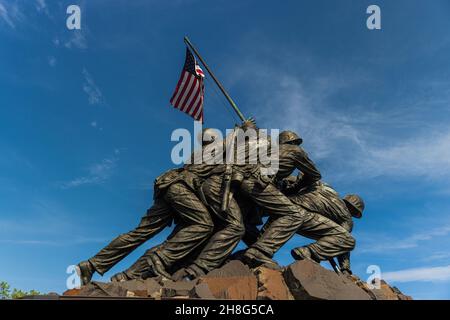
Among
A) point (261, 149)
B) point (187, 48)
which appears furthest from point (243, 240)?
point (187, 48)

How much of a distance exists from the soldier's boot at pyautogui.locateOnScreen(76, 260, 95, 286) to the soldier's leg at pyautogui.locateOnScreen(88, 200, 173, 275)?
0.07 meters

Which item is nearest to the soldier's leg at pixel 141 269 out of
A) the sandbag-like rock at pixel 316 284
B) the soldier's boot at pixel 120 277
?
the soldier's boot at pixel 120 277

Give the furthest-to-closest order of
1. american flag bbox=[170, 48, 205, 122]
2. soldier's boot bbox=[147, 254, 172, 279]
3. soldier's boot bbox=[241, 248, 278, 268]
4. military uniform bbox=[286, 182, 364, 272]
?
american flag bbox=[170, 48, 205, 122] < military uniform bbox=[286, 182, 364, 272] < soldier's boot bbox=[147, 254, 172, 279] < soldier's boot bbox=[241, 248, 278, 268]

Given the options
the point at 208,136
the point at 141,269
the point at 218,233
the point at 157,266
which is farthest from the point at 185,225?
the point at 208,136

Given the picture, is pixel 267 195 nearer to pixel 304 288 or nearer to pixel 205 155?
pixel 205 155

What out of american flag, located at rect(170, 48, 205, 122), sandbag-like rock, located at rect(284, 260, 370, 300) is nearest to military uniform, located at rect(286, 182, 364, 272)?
sandbag-like rock, located at rect(284, 260, 370, 300)

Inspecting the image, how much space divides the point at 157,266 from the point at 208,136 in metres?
3.29

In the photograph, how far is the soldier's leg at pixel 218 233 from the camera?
28.4ft

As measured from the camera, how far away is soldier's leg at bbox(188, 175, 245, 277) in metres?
8.65

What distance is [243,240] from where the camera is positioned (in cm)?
992

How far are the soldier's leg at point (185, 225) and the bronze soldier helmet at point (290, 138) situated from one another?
2531 millimetres

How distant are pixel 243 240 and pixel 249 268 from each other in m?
1.49

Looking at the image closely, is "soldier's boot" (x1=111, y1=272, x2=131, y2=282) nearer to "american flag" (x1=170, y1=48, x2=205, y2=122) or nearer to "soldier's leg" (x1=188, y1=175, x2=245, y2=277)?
"soldier's leg" (x1=188, y1=175, x2=245, y2=277)

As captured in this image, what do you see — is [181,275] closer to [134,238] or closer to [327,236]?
[134,238]
